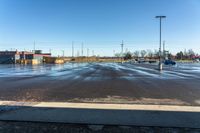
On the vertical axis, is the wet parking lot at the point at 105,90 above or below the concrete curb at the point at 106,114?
below

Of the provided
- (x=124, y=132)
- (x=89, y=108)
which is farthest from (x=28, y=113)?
(x=124, y=132)

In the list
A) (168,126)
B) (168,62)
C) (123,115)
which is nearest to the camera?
(168,126)

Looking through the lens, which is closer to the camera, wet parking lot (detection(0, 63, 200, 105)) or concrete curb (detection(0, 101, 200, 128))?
concrete curb (detection(0, 101, 200, 128))

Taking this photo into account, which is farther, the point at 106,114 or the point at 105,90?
the point at 105,90

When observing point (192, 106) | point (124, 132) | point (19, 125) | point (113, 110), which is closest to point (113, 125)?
point (124, 132)

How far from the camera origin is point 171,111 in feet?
27.2

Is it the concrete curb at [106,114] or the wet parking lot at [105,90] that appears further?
the wet parking lot at [105,90]

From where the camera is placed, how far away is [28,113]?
7922 mm

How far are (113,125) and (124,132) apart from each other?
0.57 metres

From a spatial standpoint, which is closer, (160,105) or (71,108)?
(71,108)

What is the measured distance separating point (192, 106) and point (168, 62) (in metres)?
67.8

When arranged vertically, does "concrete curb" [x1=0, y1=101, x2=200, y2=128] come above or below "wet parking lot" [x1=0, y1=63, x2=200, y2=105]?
above

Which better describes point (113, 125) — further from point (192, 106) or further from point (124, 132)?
point (192, 106)

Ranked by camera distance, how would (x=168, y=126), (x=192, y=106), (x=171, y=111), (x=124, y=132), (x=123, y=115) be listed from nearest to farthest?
(x=124, y=132) < (x=168, y=126) < (x=123, y=115) < (x=171, y=111) < (x=192, y=106)
